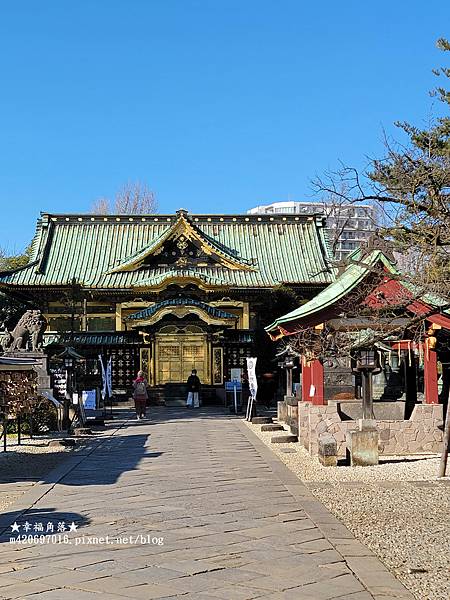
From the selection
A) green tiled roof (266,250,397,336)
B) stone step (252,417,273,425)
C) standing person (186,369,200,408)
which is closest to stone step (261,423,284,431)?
stone step (252,417,273,425)

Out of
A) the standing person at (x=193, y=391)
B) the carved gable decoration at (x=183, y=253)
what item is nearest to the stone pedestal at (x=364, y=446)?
the standing person at (x=193, y=391)

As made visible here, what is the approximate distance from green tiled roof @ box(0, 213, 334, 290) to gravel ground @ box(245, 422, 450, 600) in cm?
2210

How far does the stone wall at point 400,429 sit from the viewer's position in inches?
580

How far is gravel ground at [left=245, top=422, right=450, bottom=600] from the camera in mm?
6555

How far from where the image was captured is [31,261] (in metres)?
38.0

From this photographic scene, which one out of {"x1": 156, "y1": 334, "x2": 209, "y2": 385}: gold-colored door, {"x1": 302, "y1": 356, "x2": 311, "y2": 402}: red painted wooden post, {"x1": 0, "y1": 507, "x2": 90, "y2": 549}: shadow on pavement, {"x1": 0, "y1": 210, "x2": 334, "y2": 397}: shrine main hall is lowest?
{"x1": 0, "y1": 507, "x2": 90, "y2": 549}: shadow on pavement

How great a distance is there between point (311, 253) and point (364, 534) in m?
32.0

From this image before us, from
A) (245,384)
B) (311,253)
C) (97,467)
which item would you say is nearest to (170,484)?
(97,467)

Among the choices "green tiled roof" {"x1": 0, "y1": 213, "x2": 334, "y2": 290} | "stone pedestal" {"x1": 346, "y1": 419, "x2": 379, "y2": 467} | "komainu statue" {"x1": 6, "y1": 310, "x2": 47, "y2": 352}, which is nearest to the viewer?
"stone pedestal" {"x1": 346, "y1": 419, "x2": 379, "y2": 467}

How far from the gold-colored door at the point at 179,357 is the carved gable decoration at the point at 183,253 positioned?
3.91 metres

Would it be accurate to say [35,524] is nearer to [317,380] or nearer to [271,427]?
[317,380]

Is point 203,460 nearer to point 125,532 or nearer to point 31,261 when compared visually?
point 125,532

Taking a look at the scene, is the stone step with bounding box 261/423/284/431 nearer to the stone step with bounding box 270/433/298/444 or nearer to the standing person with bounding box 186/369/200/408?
the stone step with bounding box 270/433/298/444

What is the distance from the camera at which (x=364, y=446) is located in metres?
13.0
